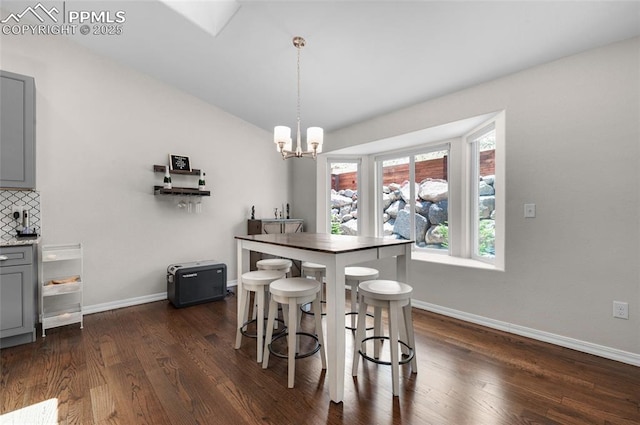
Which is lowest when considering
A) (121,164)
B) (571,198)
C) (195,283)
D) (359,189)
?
(195,283)

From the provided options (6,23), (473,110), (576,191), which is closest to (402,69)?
(473,110)

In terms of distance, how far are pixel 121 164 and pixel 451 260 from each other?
3968 millimetres

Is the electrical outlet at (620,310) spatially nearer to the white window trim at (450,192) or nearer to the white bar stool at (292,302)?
the white window trim at (450,192)

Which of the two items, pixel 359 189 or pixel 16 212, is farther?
pixel 359 189

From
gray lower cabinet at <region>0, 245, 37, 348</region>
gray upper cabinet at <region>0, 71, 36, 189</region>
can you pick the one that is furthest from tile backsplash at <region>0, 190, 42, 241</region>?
gray lower cabinet at <region>0, 245, 37, 348</region>

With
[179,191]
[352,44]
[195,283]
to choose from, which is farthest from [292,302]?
[179,191]

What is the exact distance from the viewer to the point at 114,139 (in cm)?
334

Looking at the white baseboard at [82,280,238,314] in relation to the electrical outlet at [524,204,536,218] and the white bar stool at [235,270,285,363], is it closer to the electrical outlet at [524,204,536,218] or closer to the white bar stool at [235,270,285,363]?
the white bar stool at [235,270,285,363]

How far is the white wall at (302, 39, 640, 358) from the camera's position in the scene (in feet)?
6.83

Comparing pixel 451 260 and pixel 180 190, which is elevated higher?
pixel 180 190

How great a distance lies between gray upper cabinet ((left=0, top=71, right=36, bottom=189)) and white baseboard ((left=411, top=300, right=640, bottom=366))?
4114 millimetres

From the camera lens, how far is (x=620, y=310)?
2111mm

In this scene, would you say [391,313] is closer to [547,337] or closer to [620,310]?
[547,337]

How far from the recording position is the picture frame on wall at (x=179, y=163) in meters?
3.69
